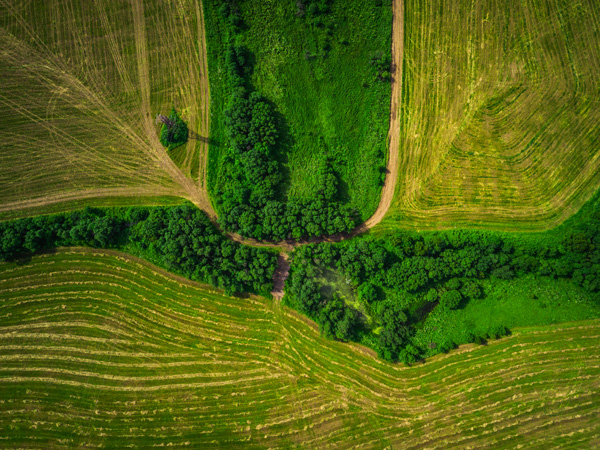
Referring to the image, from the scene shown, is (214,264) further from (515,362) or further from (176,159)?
(515,362)

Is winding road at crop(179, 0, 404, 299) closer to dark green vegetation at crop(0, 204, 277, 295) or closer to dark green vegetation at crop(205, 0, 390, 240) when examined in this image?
dark green vegetation at crop(205, 0, 390, 240)

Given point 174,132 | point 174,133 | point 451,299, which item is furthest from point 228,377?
point 174,132

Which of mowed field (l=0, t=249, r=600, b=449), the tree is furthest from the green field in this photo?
the tree

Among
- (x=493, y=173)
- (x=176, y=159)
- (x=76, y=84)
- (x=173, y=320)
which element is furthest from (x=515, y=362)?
(x=76, y=84)

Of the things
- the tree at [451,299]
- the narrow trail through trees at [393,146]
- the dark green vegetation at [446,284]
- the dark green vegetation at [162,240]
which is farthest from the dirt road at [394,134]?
the tree at [451,299]

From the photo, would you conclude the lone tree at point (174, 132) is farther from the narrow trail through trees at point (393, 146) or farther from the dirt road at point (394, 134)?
the dirt road at point (394, 134)
